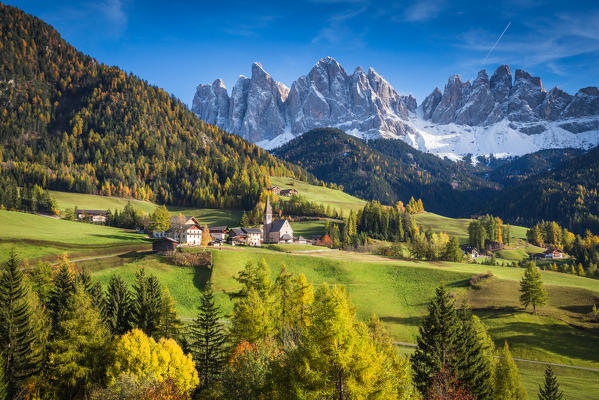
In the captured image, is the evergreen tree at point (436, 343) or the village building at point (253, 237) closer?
the evergreen tree at point (436, 343)

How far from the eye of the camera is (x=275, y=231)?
129750mm

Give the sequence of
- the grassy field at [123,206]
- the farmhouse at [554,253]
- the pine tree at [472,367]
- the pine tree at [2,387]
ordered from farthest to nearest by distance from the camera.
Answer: the grassy field at [123,206], the farmhouse at [554,253], the pine tree at [472,367], the pine tree at [2,387]

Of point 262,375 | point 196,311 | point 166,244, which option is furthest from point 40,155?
point 262,375

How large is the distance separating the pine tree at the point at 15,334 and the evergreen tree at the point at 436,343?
36507 mm

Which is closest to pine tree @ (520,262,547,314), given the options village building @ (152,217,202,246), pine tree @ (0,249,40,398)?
pine tree @ (0,249,40,398)

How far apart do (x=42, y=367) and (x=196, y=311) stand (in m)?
26.1

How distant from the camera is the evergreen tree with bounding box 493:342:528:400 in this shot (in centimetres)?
Answer: 3488

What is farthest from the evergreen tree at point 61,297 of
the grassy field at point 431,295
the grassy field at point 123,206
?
the grassy field at point 123,206

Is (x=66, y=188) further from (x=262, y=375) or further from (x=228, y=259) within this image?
(x=262, y=375)

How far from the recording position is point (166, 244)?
79312 millimetres

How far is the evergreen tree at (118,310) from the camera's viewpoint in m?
44.0

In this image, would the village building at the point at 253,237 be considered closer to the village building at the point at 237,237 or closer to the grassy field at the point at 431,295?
the village building at the point at 237,237

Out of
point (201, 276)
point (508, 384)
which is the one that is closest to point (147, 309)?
point (201, 276)

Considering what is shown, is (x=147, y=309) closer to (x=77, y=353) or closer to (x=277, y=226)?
(x=77, y=353)
